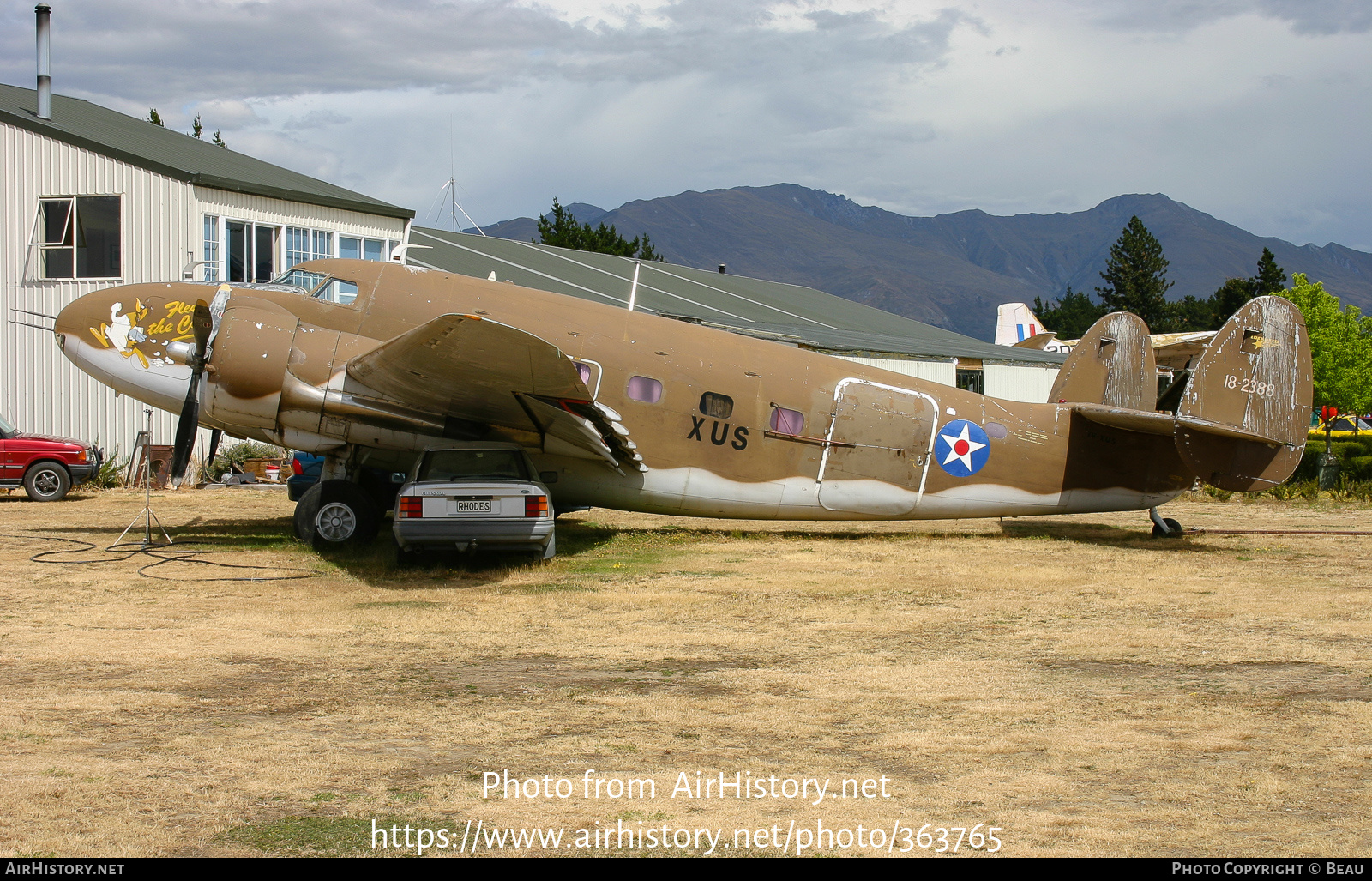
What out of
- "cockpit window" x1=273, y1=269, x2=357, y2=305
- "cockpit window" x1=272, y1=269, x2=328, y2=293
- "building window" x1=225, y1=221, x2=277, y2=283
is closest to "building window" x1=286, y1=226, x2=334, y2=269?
"building window" x1=225, y1=221, x2=277, y2=283

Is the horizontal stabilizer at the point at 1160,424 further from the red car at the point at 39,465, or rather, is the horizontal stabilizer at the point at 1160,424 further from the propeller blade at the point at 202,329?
the red car at the point at 39,465

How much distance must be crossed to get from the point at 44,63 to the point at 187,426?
17.6 meters

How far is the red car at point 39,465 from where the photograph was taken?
19547 millimetres

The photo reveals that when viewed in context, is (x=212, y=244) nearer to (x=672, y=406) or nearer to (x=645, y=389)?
(x=645, y=389)

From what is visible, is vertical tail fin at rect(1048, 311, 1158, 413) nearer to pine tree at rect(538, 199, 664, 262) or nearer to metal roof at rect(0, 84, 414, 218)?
metal roof at rect(0, 84, 414, 218)

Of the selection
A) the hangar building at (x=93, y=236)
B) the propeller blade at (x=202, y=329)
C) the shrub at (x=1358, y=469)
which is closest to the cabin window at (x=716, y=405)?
the propeller blade at (x=202, y=329)

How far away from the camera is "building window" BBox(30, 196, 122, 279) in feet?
75.8

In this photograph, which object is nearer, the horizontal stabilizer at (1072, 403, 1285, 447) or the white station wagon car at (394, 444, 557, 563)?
the white station wagon car at (394, 444, 557, 563)

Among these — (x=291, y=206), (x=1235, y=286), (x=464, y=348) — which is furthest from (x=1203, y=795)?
(x=1235, y=286)

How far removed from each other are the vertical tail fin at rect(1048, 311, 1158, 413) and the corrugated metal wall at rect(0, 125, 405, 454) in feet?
59.9

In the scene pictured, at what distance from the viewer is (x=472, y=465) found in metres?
11.9

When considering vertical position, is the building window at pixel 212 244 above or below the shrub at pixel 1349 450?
above

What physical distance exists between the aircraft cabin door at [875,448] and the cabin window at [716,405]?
1484 millimetres

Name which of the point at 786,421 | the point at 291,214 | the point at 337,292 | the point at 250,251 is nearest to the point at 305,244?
the point at 291,214
